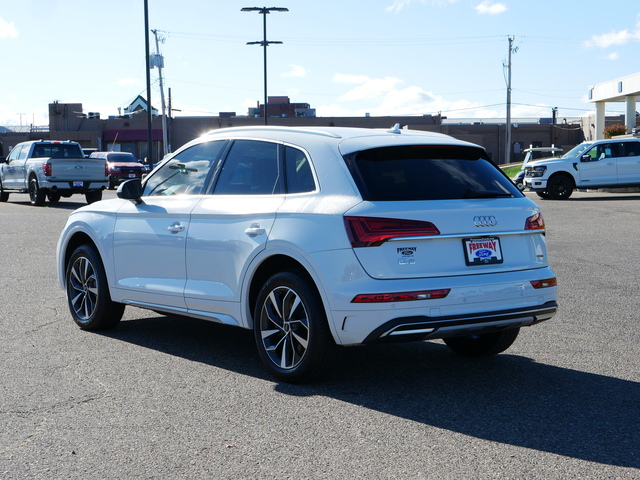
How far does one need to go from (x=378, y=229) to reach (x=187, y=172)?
2.29m

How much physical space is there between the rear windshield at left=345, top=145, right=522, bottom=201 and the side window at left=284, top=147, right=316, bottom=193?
1.17ft

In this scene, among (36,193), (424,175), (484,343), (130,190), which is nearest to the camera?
(424,175)

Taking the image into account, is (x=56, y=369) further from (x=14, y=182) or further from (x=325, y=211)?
(x=14, y=182)

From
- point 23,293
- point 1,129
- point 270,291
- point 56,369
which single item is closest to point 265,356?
point 270,291

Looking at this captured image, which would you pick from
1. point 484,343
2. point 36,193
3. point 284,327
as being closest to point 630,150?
point 36,193

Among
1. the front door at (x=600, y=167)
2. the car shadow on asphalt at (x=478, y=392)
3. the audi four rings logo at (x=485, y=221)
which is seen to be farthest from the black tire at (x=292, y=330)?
the front door at (x=600, y=167)

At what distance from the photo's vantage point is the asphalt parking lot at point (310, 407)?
4.43m

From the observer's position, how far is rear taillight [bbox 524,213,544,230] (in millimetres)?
6027

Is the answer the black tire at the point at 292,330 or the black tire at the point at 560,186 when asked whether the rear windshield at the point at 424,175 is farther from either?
the black tire at the point at 560,186

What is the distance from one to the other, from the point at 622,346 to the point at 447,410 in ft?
8.13

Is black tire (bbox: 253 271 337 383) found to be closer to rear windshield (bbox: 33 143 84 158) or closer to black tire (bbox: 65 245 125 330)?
black tire (bbox: 65 245 125 330)

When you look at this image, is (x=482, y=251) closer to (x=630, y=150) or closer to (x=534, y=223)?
(x=534, y=223)

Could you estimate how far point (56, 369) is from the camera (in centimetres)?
645

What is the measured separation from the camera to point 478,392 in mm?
5801
